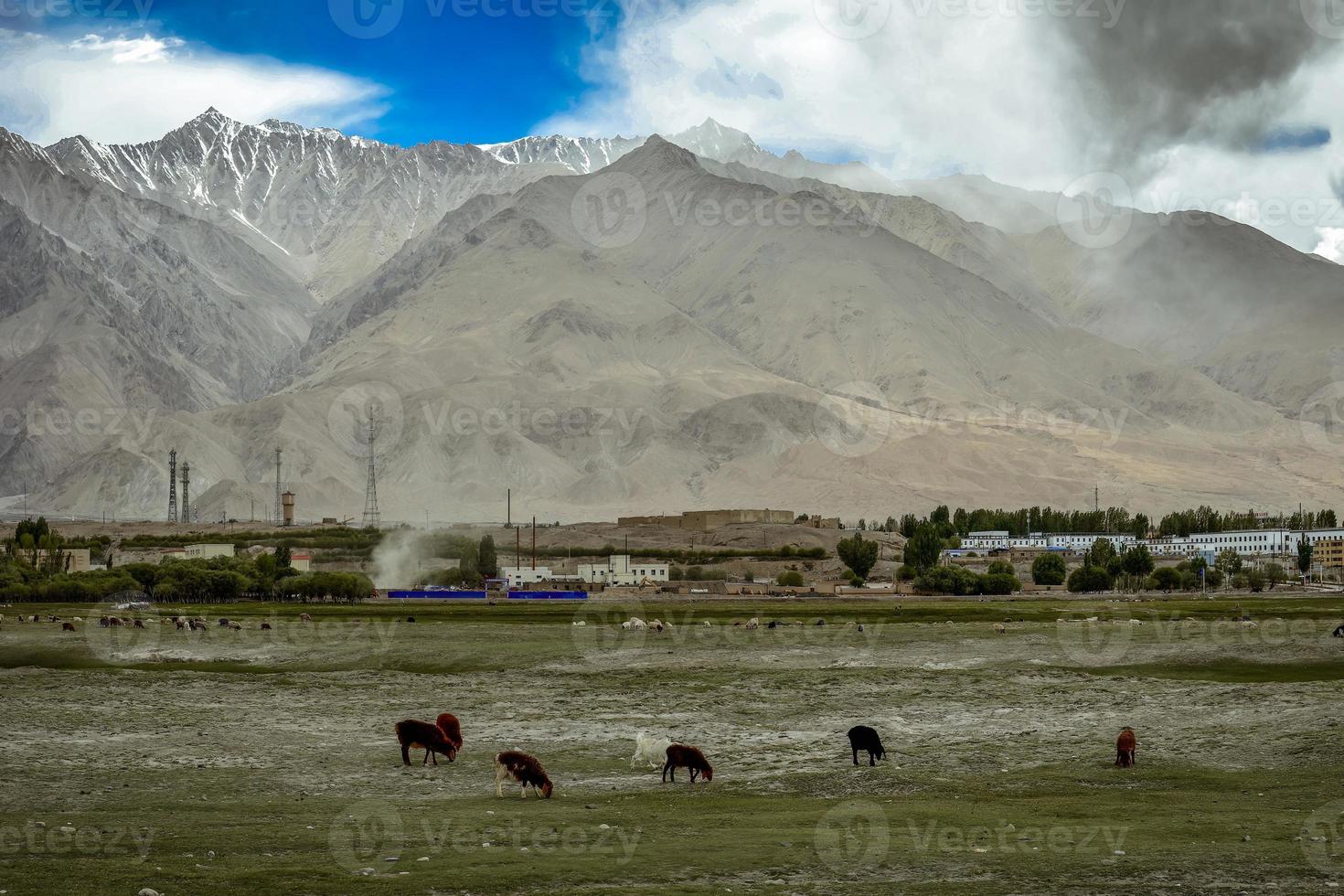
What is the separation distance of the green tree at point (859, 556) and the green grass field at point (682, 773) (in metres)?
88.1

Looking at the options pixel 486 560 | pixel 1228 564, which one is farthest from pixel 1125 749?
pixel 1228 564

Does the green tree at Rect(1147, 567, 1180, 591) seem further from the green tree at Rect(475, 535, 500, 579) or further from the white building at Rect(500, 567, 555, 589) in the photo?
the green tree at Rect(475, 535, 500, 579)

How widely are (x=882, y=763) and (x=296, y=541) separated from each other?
153m

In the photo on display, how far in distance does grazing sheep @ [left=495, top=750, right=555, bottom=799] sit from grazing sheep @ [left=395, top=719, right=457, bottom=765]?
14.3ft

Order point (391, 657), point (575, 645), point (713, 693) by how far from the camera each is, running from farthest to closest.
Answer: point (575, 645) → point (391, 657) → point (713, 693)

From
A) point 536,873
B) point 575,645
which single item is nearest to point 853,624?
point 575,645

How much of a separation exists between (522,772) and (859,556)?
128 m

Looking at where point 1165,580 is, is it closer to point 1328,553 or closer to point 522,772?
point 1328,553

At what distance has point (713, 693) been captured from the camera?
4503 cm

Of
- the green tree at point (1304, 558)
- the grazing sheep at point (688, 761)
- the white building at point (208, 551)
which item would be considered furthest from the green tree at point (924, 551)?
the grazing sheep at point (688, 761)

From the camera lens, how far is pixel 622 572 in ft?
475

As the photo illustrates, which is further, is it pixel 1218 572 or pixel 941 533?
pixel 941 533

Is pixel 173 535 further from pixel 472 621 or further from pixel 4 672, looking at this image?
pixel 4 672

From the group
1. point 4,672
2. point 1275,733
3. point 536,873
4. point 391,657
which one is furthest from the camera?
point 391,657
